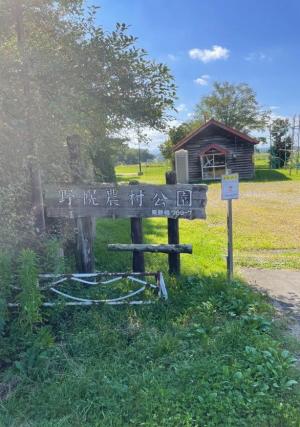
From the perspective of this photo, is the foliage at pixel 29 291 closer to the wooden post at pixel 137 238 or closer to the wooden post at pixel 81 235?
the wooden post at pixel 81 235

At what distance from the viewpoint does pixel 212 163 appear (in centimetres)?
2698

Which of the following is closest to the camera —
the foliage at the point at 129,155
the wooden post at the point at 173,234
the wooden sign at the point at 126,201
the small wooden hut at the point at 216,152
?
the wooden sign at the point at 126,201

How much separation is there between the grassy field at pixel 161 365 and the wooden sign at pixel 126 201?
950mm

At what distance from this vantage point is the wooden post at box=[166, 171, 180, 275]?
5.00m

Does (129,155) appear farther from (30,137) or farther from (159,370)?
(159,370)

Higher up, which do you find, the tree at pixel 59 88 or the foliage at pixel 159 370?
the tree at pixel 59 88

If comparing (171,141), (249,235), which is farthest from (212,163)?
(249,235)

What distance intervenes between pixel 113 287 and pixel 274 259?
3636 mm

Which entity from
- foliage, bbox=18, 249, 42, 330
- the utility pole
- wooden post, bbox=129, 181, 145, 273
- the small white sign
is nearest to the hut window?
the small white sign

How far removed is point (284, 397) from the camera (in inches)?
112

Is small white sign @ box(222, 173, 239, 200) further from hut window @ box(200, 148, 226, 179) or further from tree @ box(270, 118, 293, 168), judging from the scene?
tree @ box(270, 118, 293, 168)

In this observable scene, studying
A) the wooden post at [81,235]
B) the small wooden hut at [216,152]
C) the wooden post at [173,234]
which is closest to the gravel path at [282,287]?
the wooden post at [173,234]

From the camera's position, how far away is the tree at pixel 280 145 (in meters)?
35.9

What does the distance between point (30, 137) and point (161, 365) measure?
2896 mm
